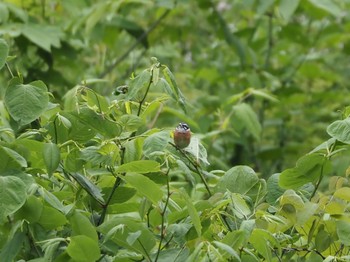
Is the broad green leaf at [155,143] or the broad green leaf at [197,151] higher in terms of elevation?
the broad green leaf at [155,143]

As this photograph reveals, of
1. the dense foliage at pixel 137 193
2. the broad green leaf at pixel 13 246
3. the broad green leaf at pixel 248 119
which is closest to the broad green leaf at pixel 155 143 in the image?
the dense foliage at pixel 137 193

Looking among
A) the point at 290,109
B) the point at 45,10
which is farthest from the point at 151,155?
the point at 290,109

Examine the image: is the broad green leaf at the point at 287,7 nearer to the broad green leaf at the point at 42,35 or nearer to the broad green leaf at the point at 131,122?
the broad green leaf at the point at 42,35

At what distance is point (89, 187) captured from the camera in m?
1.60

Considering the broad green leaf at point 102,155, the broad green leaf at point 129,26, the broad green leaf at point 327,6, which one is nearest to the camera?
the broad green leaf at point 102,155

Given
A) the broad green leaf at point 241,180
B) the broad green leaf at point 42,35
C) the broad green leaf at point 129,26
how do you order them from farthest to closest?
1. the broad green leaf at point 129,26
2. the broad green leaf at point 42,35
3. the broad green leaf at point 241,180

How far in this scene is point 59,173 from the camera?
5.57 ft

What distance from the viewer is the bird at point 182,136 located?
5.15ft

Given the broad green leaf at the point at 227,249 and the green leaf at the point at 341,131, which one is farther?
the green leaf at the point at 341,131

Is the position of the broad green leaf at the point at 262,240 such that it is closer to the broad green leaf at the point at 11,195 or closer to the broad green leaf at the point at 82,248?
the broad green leaf at the point at 82,248

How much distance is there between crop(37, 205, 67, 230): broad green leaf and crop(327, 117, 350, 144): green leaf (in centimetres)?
44

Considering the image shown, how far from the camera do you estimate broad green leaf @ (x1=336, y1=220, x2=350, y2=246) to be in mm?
1497

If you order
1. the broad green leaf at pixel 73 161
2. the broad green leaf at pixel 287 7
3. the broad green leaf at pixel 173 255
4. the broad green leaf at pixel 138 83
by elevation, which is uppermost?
the broad green leaf at pixel 138 83

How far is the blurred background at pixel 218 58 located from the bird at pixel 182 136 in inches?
70.5
